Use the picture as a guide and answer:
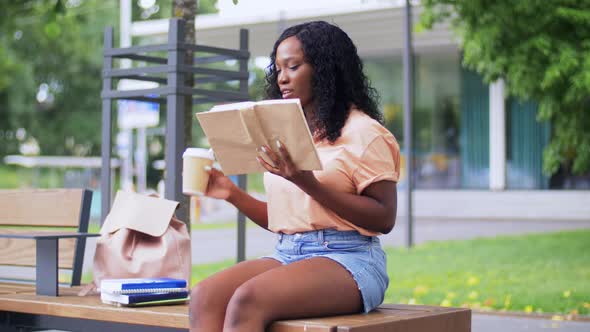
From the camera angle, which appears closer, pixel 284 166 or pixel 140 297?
pixel 284 166

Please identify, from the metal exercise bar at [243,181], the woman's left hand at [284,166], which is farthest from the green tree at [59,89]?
the woman's left hand at [284,166]

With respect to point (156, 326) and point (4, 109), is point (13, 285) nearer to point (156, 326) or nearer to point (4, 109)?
point (156, 326)

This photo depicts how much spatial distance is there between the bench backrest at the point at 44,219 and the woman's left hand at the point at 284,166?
1.87 metres

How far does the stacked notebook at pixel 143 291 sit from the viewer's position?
12.7 feet

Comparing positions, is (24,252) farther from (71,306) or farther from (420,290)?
(420,290)

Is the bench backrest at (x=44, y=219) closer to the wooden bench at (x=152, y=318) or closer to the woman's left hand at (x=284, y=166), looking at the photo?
the wooden bench at (x=152, y=318)

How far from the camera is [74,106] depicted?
148 feet

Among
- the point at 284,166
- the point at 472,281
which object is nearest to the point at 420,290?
the point at 472,281

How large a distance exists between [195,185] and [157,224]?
719 mm

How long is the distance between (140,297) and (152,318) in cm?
21

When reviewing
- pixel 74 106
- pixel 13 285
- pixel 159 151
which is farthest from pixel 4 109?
pixel 13 285

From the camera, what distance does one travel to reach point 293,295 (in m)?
3.12

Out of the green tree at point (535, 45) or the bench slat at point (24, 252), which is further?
the green tree at point (535, 45)

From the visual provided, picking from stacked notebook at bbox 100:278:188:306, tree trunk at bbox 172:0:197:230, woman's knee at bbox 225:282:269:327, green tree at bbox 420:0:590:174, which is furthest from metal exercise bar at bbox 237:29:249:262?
green tree at bbox 420:0:590:174
